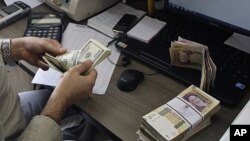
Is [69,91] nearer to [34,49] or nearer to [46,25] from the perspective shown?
[34,49]

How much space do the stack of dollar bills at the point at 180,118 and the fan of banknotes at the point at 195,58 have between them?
0.06 m

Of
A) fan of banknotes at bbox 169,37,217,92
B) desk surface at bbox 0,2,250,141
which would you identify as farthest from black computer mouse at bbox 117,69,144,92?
fan of banknotes at bbox 169,37,217,92

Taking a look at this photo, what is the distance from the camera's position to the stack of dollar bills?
30.5 inches

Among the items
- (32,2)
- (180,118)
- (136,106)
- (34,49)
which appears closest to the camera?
(180,118)

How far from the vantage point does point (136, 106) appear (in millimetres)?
936

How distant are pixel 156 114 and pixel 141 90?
179mm

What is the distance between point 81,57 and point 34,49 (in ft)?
0.66

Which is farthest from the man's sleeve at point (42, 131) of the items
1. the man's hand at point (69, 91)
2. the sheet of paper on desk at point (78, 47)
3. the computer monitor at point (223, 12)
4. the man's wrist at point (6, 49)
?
the computer monitor at point (223, 12)

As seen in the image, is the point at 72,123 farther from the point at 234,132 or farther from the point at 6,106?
the point at 234,132

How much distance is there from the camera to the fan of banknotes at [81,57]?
3.21ft

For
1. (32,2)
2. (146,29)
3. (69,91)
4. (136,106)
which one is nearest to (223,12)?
(146,29)

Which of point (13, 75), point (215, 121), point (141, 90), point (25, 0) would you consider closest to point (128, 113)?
point (141, 90)

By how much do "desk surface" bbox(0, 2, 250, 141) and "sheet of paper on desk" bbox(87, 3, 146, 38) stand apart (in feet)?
0.69

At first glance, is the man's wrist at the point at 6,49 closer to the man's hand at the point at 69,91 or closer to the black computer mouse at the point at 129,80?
the man's hand at the point at 69,91
